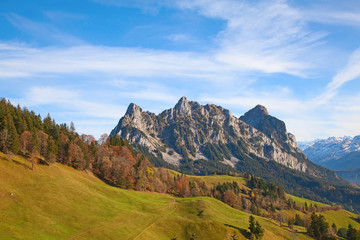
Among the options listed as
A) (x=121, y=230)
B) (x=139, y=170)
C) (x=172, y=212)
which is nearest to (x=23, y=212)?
(x=121, y=230)

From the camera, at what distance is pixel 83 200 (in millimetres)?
84375

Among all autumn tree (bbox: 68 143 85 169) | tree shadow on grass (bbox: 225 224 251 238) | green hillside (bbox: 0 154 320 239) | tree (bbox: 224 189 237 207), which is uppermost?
autumn tree (bbox: 68 143 85 169)

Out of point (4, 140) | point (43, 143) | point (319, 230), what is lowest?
point (319, 230)

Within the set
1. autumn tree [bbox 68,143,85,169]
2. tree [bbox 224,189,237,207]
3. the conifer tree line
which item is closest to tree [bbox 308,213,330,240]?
the conifer tree line

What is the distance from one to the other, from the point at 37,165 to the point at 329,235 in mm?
145830

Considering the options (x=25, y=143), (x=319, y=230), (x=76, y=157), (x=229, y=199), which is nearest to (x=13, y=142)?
(x=25, y=143)

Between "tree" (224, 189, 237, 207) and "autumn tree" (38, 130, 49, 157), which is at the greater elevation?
"autumn tree" (38, 130, 49, 157)

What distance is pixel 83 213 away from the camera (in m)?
76.8

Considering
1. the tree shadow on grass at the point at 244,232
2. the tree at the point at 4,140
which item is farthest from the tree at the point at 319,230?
the tree at the point at 4,140

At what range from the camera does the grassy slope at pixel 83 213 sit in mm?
64375

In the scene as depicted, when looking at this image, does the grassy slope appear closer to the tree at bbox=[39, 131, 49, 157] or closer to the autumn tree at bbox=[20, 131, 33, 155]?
the autumn tree at bbox=[20, 131, 33, 155]

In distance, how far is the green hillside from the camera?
2537 inches

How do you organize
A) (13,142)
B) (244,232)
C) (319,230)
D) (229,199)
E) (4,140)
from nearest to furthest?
(244,232)
(4,140)
(13,142)
(319,230)
(229,199)

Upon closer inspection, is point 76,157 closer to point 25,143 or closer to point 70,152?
point 70,152
